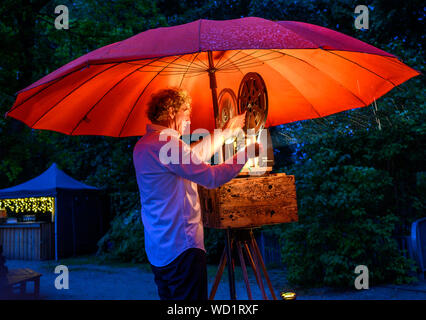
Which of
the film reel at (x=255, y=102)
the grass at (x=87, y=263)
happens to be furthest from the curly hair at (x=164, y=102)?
the grass at (x=87, y=263)

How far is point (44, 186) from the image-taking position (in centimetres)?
1200

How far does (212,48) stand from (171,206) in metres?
0.91

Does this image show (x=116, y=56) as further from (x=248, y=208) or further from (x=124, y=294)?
(x=124, y=294)

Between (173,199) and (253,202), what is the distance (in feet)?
1.86

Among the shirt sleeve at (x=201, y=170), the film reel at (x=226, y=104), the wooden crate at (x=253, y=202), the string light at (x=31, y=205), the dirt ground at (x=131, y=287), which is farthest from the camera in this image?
the string light at (x=31, y=205)

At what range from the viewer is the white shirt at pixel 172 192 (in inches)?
87.8

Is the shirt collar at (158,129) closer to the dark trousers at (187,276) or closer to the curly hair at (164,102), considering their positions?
the curly hair at (164,102)

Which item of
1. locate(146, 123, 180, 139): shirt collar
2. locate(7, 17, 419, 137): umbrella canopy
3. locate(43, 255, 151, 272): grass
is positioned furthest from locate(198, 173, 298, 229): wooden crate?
locate(43, 255, 151, 272): grass

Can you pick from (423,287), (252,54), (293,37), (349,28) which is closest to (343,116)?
(252,54)

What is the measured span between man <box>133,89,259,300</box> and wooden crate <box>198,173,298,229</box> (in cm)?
27

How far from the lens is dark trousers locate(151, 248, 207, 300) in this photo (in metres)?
2.24

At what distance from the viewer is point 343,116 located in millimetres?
3881

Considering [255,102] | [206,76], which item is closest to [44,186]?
[206,76]

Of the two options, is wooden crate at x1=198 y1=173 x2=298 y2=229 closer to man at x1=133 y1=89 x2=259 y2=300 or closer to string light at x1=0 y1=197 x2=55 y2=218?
man at x1=133 y1=89 x2=259 y2=300
